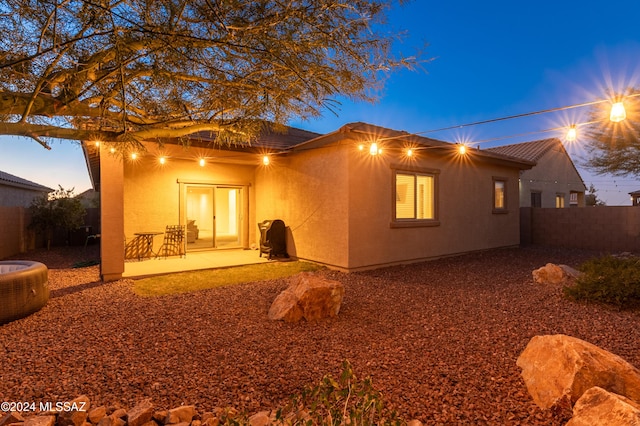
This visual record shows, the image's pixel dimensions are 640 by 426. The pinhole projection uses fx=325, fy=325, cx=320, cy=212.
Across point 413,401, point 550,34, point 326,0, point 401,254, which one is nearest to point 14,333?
point 413,401

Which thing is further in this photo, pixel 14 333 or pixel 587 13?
pixel 587 13

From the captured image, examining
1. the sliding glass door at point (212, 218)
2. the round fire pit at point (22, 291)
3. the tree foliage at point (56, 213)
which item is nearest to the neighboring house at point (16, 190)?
the tree foliage at point (56, 213)

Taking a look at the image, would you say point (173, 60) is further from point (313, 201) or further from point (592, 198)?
point (592, 198)

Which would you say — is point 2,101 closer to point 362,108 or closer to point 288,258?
point 362,108

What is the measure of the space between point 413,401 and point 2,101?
4.29 metres

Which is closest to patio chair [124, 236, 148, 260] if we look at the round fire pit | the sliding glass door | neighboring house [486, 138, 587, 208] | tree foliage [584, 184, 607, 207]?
the sliding glass door

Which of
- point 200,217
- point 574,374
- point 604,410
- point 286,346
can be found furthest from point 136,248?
point 604,410

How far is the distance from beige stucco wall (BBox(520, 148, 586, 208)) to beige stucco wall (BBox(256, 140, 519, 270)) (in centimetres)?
637

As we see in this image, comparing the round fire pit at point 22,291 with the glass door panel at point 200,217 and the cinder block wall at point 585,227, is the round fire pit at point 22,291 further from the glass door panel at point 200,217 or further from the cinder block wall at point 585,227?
the cinder block wall at point 585,227

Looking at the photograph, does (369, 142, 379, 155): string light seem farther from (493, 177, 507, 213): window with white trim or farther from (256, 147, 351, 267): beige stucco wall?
(493, 177, 507, 213): window with white trim

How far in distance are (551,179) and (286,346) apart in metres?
18.9

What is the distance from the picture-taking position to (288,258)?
8.91 meters

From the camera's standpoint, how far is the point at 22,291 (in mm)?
4043

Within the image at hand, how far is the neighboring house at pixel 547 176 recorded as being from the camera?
15921 mm
